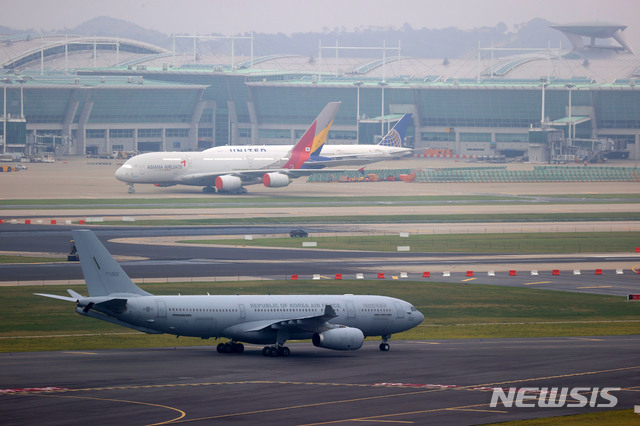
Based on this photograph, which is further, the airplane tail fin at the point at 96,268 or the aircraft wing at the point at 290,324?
the aircraft wing at the point at 290,324

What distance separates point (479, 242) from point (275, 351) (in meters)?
52.8

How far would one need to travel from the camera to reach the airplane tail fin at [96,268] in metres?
52.0

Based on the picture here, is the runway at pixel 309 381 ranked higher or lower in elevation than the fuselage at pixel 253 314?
lower

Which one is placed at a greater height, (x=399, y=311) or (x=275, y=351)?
(x=399, y=311)

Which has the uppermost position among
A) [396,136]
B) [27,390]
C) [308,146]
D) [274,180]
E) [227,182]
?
[396,136]

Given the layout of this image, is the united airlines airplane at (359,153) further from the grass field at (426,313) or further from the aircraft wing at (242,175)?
the grass field at (426,313)

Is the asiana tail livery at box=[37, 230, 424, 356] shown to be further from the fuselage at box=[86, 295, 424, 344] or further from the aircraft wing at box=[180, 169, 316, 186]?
the aircraft wing at box=[180, 169, 316, 186]

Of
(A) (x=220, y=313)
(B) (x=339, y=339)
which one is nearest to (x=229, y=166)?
(A) (x=220, y=313)

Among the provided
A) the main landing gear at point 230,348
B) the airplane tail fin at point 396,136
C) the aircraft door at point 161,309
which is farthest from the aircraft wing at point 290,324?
the airplane tail fin at point 396,136

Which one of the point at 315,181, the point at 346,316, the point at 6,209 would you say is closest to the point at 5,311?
the point at 346,316

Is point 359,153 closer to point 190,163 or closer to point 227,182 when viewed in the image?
point 227,182

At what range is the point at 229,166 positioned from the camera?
146375 millimetres
